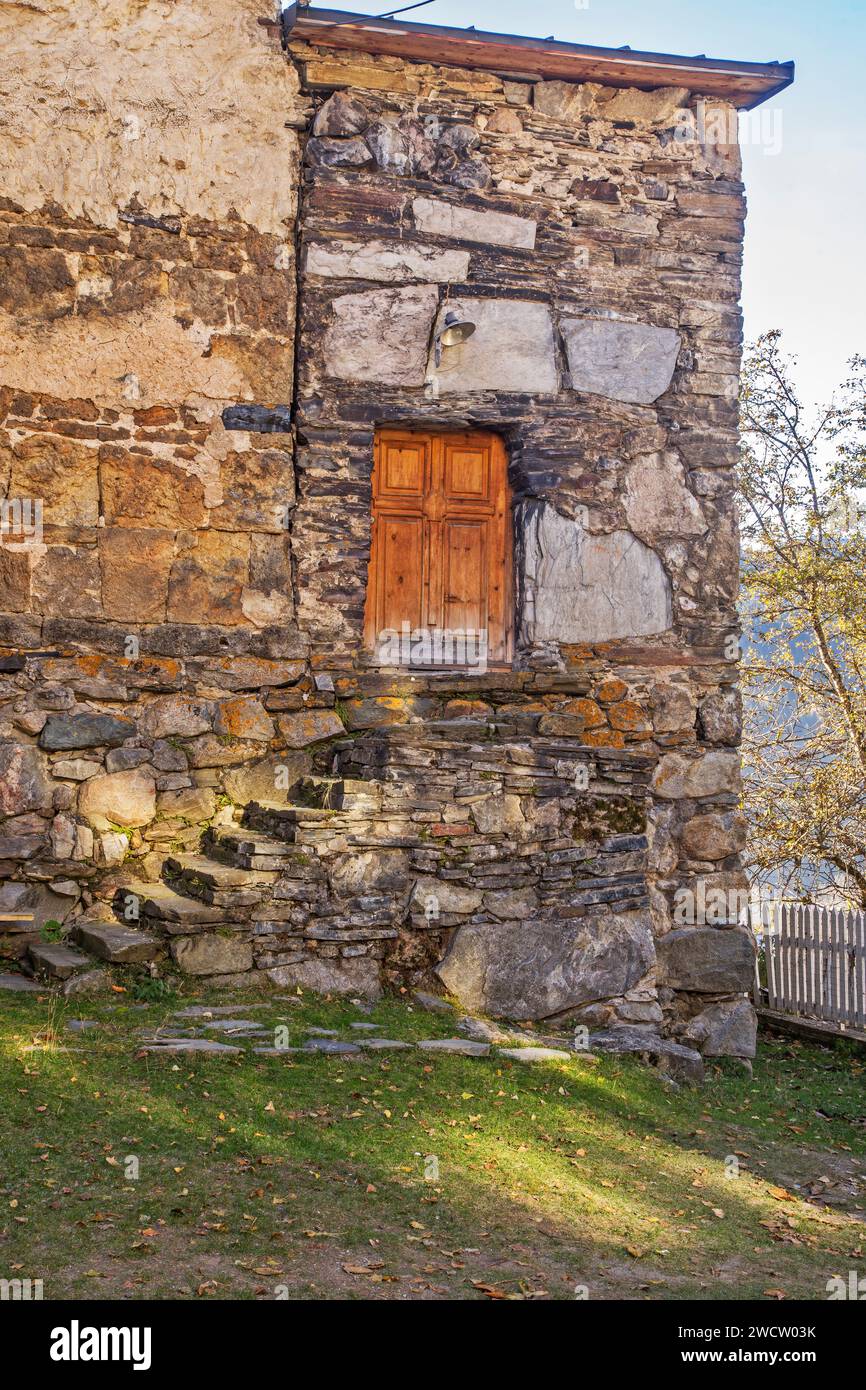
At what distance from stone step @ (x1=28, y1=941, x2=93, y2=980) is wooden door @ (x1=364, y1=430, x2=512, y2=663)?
8.97 ft

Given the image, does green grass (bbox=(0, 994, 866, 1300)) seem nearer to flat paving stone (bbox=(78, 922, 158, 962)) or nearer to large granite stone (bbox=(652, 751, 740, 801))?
flat paving stone (bbox=(78, 922, 158, 962))

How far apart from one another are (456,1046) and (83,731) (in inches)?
117

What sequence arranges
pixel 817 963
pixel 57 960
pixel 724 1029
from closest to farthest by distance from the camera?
pixel 57 960 → pixel 724 1029 → pixel 817 963

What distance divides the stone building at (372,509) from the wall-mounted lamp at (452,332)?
28 millimetres

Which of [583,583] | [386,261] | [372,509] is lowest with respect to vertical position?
[583,583]

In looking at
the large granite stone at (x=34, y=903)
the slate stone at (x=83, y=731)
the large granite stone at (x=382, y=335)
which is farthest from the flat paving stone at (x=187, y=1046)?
the large granite stone at (x=382, y=335)

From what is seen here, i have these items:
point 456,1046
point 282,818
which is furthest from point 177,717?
point 456,1046

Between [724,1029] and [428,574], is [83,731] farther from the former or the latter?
[724,1029]

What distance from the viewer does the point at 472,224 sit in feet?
26.1

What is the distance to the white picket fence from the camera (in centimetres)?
906

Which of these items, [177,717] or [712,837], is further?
[712,837]

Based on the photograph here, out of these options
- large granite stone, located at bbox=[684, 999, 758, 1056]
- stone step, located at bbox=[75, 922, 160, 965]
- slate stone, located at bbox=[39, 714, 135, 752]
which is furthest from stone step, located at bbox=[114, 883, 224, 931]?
large granite stone, located at bbox=[684, 999, 758, 1056]

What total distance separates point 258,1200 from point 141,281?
5547 millimetres

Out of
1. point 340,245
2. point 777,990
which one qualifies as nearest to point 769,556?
point 777,990
